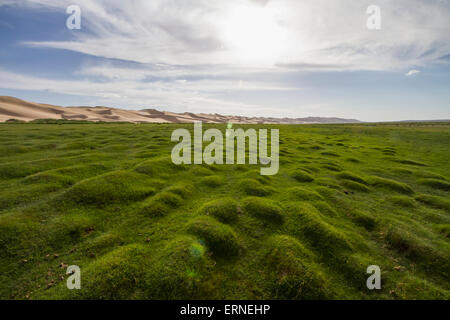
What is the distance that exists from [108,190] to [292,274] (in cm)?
1255

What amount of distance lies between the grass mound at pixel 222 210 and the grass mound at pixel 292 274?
306cm

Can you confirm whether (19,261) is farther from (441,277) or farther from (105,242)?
(441,277)

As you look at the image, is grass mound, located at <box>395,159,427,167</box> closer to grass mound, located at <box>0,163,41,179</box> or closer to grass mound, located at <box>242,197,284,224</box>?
grass mound, located at <box>242,197,284,224</box>

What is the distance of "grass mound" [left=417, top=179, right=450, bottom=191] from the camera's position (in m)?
19.1

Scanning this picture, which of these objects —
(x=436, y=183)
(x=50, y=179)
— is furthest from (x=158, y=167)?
(x=436, y=183)

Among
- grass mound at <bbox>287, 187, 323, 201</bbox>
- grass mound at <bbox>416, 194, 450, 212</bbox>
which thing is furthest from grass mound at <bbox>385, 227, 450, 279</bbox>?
grass mound at <bbox>416, 194, 450, 212</bbox>

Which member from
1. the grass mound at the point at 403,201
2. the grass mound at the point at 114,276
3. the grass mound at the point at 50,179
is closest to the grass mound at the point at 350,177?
the grass mound at the point at 403,201

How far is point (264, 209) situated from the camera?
472 inches

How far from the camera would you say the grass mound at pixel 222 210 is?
36.4ft

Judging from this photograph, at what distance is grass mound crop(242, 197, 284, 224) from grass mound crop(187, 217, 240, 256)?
253cm

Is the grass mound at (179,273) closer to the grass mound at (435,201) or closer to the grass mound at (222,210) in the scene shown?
the grass mound at (222,210)
